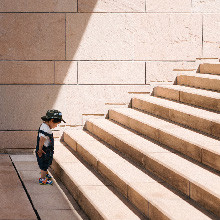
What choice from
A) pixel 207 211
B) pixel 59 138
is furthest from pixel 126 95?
pixel 207 211

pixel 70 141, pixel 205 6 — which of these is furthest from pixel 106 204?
pixel 205 6

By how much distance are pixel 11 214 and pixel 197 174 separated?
2310mm

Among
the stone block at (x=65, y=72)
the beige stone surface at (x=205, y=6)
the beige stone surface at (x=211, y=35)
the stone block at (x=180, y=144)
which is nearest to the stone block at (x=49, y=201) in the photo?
the stone block at (x=180, y=144)

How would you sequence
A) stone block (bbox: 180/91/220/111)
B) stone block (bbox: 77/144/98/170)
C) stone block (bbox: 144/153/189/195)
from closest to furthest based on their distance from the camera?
stone block (bbox: 144/153/189/195) → stone block (bbox: 77/144/98/170) → stone block (bbox: 180/91/220/111)

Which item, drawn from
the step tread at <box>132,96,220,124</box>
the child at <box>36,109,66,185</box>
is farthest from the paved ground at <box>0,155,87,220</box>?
the step tread at <box>132,96,220,124</box>

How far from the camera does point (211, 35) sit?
9664 mm

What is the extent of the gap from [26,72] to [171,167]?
15.9 feet

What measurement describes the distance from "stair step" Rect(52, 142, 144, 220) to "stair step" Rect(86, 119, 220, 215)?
0.64m

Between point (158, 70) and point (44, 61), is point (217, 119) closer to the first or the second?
point (158, 70)

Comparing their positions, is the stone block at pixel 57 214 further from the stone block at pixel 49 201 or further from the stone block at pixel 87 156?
the stone block at pixel 87 156

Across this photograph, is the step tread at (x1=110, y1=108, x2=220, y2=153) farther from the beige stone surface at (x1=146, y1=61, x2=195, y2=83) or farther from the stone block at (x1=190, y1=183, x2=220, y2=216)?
the beige stone surface at (x1=146, y1=61, x2=195, y2=83)

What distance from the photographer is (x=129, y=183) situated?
564cm

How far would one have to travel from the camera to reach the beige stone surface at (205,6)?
9.55 meters

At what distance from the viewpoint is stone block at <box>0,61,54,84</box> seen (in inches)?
372
